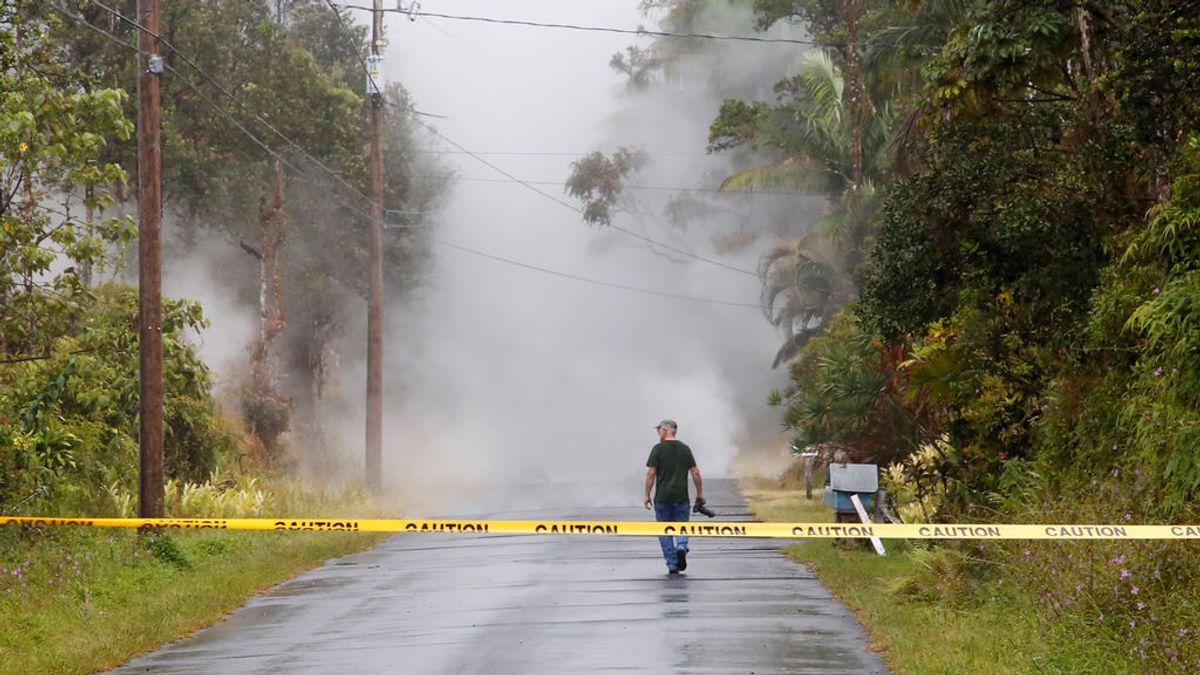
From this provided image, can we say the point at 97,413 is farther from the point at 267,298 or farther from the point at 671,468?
the point at 267,298

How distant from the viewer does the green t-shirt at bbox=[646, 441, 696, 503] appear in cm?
1983

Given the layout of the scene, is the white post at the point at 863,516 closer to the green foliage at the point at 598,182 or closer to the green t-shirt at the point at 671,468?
the green t-shirt at the point at 671,468

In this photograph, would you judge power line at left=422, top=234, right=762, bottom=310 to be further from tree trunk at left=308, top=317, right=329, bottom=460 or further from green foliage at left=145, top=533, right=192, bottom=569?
green foliage at left=145, top=533, right=192, bottom=569

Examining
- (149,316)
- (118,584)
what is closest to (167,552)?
(118,584)

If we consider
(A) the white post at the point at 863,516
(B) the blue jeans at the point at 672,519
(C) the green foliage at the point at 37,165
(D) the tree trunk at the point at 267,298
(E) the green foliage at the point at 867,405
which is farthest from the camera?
(D) the tree trunk at the point at 267,298

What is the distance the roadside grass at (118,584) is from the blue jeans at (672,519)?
4.44 meters

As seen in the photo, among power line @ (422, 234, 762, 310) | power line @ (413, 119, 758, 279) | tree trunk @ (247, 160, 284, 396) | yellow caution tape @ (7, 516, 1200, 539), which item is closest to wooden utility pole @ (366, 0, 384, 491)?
tree trunk @ (247, 160, 284, 396)

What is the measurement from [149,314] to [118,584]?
394 cm

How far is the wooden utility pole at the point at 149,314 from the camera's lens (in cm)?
2119

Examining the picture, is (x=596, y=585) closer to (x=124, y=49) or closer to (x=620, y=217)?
(x=124, y=49)

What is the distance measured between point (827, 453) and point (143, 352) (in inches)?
438

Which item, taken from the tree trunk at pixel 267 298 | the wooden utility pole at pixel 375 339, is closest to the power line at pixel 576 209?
the tree trunk at pixel 267 298

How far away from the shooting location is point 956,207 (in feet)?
61.6

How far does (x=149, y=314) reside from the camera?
21.2 m
